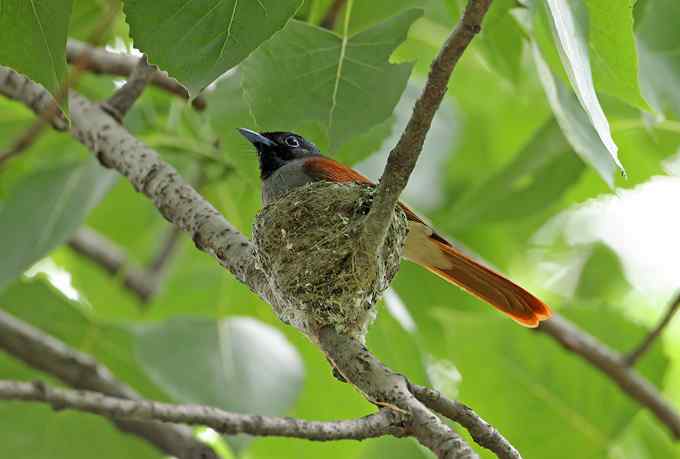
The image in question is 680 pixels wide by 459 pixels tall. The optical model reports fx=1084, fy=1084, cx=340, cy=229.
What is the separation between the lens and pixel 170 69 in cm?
245

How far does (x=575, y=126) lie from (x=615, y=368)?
6.95 ft

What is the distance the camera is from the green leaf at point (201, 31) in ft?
7.75

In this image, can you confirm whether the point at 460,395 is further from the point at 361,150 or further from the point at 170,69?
the point at 170,69

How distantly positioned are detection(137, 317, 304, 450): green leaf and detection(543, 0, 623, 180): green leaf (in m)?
2.20

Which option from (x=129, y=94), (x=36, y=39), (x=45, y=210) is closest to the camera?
(x=36, y=39)

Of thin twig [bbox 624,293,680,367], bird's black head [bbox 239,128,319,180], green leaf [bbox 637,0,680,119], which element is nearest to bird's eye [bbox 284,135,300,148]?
bird's black head [bbox 239,128,319,180]

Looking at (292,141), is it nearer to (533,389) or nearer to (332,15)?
(332,15)

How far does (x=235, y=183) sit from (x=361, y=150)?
4.52ft

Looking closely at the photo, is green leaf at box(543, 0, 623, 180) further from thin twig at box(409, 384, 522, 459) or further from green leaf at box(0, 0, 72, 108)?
green leaf at box(0, 0, 72, 108)

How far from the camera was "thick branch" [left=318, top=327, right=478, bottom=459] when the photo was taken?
2.14 meters

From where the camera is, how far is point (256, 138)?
4.44 m

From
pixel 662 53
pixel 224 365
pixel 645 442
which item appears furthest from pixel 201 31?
pixel 645 442

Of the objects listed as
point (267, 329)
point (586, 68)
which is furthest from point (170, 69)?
point (267, 329)

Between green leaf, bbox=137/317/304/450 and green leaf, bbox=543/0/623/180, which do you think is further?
green leaf, bbox=137/317/304/450
